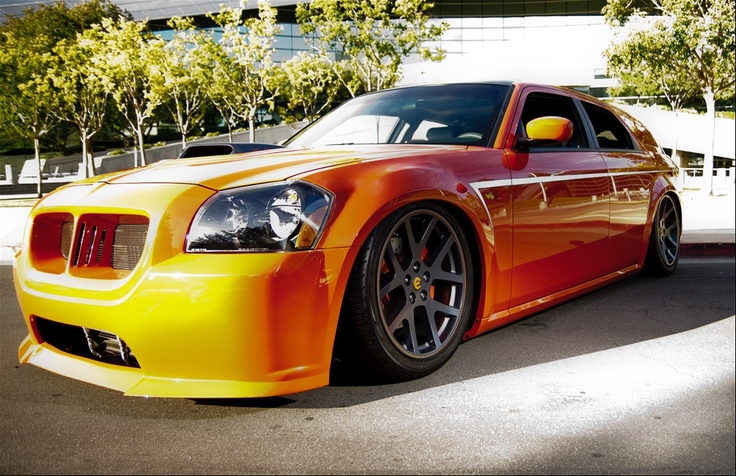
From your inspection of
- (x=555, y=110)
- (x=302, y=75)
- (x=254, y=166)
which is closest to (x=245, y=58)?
(x=302, y=75)

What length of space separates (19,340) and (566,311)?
3.36 metres

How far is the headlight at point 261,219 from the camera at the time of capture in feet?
7.88

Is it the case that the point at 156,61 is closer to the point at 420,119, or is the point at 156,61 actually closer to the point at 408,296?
the point at 420,119

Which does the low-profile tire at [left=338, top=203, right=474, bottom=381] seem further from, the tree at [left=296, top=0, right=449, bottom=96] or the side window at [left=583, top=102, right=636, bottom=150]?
the tree at [left=296, top=0, right=449, bottom=96]

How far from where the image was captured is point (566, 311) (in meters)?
4.37

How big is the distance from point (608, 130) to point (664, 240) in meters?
1.22

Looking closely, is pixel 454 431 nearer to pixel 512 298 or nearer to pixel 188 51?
pixel 512 298

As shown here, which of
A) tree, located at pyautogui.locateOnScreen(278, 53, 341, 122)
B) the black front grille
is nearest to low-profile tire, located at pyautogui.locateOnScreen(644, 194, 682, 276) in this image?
the black front grille

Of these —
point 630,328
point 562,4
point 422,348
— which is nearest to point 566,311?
point 630,328

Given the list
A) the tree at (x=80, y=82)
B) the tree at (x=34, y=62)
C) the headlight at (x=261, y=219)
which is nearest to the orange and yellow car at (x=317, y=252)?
the headlight at (x=261, y=219)

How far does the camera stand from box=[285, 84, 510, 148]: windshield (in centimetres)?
365

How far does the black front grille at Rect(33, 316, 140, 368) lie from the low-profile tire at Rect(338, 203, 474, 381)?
0.83 metres

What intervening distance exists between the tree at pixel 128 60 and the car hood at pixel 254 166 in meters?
23.7

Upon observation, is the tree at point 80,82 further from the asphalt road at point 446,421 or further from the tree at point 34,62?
the asphalt road at point 446,421
